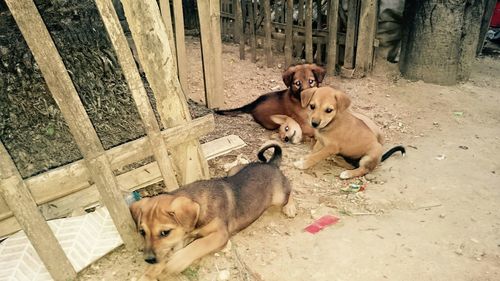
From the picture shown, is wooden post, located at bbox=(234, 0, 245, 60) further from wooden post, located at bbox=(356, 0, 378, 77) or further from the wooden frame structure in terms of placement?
the wooden frame structure

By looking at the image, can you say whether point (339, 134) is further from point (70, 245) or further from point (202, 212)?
point (70, 245)

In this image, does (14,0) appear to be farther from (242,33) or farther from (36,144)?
(242,33)

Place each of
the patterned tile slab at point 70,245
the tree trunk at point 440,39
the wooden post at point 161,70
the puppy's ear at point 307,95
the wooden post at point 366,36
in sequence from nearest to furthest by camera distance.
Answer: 1. the patterned tile slab at point 70,245
2. the wooden post at point 161,70
3. the puppy's ear at point 307,95
4. the tree trunk at point 440,39
5. the wooden post at point 366,36

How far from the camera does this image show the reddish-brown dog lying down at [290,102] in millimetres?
5824

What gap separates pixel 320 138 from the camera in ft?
17.3

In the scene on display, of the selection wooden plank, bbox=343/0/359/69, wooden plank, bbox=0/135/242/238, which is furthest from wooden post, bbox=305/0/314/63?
wooden plank, bbox=0/135/242/238

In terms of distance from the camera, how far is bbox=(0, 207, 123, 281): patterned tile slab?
3135 millimetres

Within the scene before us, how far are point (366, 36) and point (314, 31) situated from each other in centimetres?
110

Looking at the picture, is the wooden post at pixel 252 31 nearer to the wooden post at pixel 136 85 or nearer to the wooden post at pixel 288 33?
the wooden post at pixel 288 33

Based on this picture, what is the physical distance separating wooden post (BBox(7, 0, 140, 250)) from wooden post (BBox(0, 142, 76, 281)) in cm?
15

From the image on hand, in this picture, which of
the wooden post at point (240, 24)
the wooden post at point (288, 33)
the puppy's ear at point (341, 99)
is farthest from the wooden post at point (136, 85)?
the wooden post at point (240, 24)

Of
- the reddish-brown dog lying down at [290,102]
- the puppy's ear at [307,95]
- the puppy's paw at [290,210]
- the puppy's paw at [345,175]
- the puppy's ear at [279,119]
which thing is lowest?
the puppy's paw at [345,175]

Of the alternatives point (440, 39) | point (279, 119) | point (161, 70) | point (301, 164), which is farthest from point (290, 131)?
point (440, 39)

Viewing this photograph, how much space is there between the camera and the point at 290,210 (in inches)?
165
